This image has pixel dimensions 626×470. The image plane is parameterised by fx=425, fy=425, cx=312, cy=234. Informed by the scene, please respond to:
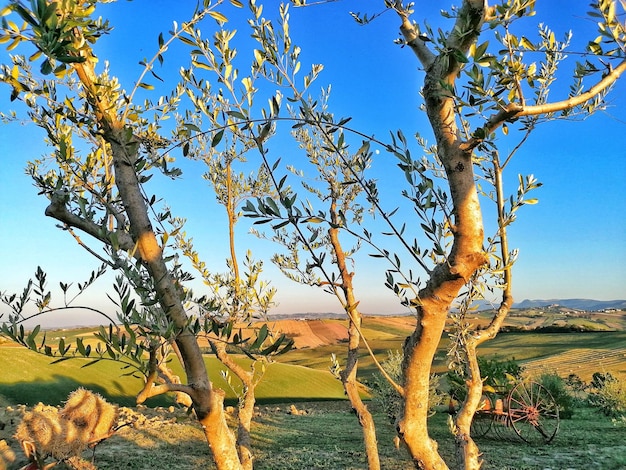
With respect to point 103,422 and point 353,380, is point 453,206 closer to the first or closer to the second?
point 353,380

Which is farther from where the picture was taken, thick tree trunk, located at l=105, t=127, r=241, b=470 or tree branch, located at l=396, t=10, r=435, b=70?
thick tree trunk, located at l=105, t=127, r=241, b=470

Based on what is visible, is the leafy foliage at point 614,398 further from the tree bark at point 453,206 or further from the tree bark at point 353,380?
the tree bark at point 453,206

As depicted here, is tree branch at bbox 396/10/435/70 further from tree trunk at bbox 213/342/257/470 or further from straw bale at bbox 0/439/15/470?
straw bale at bbox 0/439/15/470

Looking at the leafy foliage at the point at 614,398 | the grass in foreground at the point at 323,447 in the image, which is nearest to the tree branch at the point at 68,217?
the grass in foreground at the point at 323,447

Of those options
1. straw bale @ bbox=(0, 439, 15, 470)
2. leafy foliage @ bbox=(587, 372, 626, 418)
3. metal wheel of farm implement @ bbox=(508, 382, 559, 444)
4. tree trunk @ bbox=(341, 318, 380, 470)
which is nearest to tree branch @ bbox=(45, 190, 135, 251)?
tree trunk @ bbox=(341, 318, 380, 470)

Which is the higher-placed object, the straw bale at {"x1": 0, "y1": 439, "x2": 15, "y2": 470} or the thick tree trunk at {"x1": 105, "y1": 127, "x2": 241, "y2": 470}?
the thick tree trunk at {"x1": 105, "y1": 127, "x2": 241, "y2": 470}

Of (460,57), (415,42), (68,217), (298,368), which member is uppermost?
(415,42)

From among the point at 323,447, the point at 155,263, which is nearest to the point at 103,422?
the point at 155,263

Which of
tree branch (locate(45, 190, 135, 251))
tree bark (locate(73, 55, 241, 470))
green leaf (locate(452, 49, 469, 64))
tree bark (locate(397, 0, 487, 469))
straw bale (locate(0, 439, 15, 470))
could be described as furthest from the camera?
straw bale (locate(0, 439, 15, 470))

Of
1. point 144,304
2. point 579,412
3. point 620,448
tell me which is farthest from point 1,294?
point 579,412

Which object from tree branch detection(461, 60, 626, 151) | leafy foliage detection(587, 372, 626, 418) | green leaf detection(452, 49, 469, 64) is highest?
green leaf detection(452, 49, 469, 64)

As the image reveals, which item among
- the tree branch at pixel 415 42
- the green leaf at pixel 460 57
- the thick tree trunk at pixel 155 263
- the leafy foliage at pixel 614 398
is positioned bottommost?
the leafy foliage at pixel 614 398

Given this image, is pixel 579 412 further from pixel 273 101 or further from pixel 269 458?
pixel 273 101

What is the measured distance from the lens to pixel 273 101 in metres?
2.79
